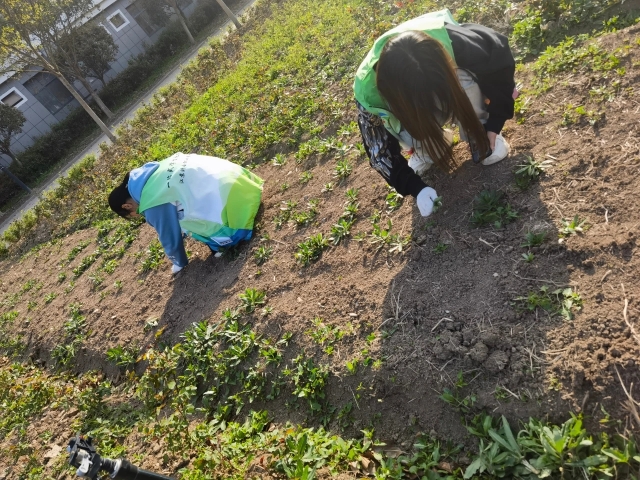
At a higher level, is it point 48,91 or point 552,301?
point 48,91

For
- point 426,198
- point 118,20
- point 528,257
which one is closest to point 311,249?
point 426,198

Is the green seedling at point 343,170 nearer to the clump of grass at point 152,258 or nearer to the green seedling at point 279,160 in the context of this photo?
the green seedling at point 279,160

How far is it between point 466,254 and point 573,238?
566mm

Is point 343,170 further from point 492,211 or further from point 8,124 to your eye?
point 8,124

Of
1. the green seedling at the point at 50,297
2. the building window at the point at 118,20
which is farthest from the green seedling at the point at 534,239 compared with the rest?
the building window at the point at 118,20

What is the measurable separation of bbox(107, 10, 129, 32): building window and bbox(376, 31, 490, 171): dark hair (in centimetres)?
2485

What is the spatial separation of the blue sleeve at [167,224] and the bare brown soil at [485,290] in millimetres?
640

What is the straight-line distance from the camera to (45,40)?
1132 centimetres

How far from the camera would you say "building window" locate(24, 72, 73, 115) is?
19609mm

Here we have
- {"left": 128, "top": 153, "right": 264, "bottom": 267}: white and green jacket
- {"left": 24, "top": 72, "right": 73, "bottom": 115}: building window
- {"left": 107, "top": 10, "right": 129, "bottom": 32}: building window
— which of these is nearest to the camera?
{"left": 128, "top": 153, "right": 264, "bottom": 267}: white and green jacket

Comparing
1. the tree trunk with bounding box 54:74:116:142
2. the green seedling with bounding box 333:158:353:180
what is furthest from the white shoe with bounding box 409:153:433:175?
the tree trunk with bounding box 54:74:116:142

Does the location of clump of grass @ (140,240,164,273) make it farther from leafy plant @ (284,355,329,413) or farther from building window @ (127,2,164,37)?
building window @ (127,2,164,37)

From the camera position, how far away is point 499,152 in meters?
2.82

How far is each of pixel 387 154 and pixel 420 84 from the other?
66 cm
